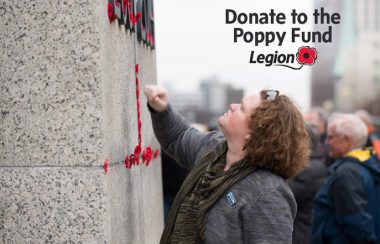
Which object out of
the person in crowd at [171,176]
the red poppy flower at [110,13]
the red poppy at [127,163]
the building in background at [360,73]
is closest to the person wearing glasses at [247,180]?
the red poppy at [127,163]

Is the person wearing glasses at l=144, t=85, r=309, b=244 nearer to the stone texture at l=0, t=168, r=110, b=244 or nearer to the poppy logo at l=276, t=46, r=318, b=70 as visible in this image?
the stone texture at l=0, t=168, r=110, b=244

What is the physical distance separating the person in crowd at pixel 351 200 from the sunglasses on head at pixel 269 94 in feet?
7.70

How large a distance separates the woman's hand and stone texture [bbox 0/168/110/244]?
1.84 feet

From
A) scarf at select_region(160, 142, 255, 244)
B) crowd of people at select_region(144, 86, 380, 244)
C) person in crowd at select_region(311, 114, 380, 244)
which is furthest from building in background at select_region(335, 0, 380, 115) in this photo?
scarf at select_region(160, 142, 255, 244)

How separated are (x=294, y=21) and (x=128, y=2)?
878 mm

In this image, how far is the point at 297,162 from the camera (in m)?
2.55

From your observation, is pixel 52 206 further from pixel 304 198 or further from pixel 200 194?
pixel 304 198

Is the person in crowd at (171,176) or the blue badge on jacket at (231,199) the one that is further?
the person in crowd at (171,176)

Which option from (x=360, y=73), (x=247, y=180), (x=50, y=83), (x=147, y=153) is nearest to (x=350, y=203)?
(x=147, y=153)

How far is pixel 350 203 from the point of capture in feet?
15.4

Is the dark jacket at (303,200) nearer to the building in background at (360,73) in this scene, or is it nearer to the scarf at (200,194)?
the scarf at (200,194)

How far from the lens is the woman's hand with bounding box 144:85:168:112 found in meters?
2.75

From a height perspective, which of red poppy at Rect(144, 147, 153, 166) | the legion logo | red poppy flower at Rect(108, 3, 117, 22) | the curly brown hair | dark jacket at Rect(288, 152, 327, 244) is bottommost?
dark jacket at Rect(288, 152, 327, 244)

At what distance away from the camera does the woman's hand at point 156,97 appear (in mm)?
2752
